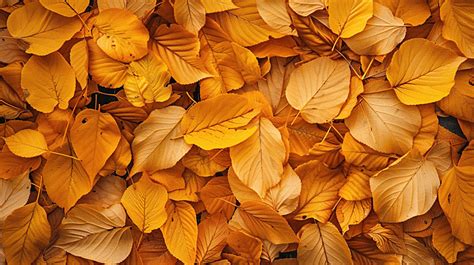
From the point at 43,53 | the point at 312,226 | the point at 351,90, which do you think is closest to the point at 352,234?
the point at 312,226

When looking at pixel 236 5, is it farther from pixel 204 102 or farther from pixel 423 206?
pixel 423 206

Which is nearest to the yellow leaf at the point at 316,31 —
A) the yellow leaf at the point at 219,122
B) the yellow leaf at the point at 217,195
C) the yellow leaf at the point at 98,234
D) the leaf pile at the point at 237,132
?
Result: the leaf pile at the point at 237,132

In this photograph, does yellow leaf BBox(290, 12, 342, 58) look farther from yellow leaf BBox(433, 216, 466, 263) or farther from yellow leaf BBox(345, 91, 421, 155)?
yellow leaf BBox(433, 216, 466, 263)

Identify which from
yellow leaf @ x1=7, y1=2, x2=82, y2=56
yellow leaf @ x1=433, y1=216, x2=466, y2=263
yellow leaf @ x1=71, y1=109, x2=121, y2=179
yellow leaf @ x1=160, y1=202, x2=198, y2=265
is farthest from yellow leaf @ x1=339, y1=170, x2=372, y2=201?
yellow leaf @ x1=7, y1=2, x2=82, y2=56

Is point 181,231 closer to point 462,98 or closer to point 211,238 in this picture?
point 211,238

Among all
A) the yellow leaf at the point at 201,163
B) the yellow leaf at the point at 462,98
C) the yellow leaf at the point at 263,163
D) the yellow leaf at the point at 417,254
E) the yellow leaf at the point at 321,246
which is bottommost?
the yellow leaf at the point at 417,254

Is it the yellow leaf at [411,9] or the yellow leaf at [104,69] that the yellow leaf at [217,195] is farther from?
the yellow leaf at [411,9]
